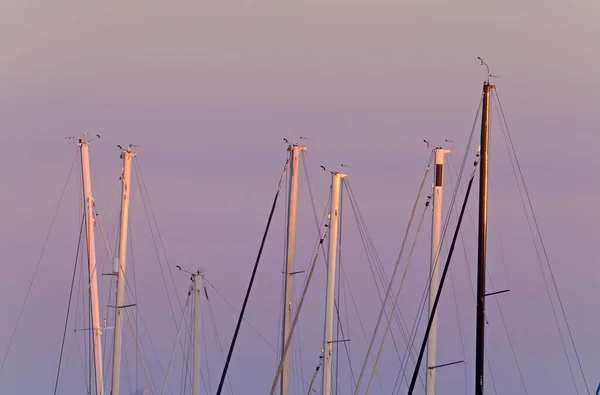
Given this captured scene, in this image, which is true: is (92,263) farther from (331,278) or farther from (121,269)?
(331,278)

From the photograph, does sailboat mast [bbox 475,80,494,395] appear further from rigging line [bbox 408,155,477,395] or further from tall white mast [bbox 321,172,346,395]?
tall white mast [bbox 321,172,346,395]

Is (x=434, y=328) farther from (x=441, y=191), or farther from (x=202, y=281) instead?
(x=202, y=281)

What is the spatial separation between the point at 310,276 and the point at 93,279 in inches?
316

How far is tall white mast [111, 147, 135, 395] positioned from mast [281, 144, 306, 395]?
591 centimetres

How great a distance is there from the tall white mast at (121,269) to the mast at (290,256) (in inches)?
233

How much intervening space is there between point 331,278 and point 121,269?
321 inches

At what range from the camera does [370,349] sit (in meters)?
64.3

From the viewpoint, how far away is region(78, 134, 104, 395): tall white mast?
67.0 metres

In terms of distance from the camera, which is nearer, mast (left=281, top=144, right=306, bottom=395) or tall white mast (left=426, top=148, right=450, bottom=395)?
tall white mast (left=426, top=148, right=450, bottom=395)

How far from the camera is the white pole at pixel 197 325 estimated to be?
67.4m

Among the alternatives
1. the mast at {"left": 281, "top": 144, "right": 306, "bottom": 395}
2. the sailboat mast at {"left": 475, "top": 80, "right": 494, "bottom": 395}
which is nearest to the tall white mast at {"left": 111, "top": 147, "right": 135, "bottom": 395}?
the mast at {"left": 281, "top": 144, "right": 306, "bottom": 395}

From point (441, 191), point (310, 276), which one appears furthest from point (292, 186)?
point (441, 191)

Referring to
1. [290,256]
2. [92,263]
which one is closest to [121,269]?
[92,263]

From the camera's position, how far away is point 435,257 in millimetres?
60562
